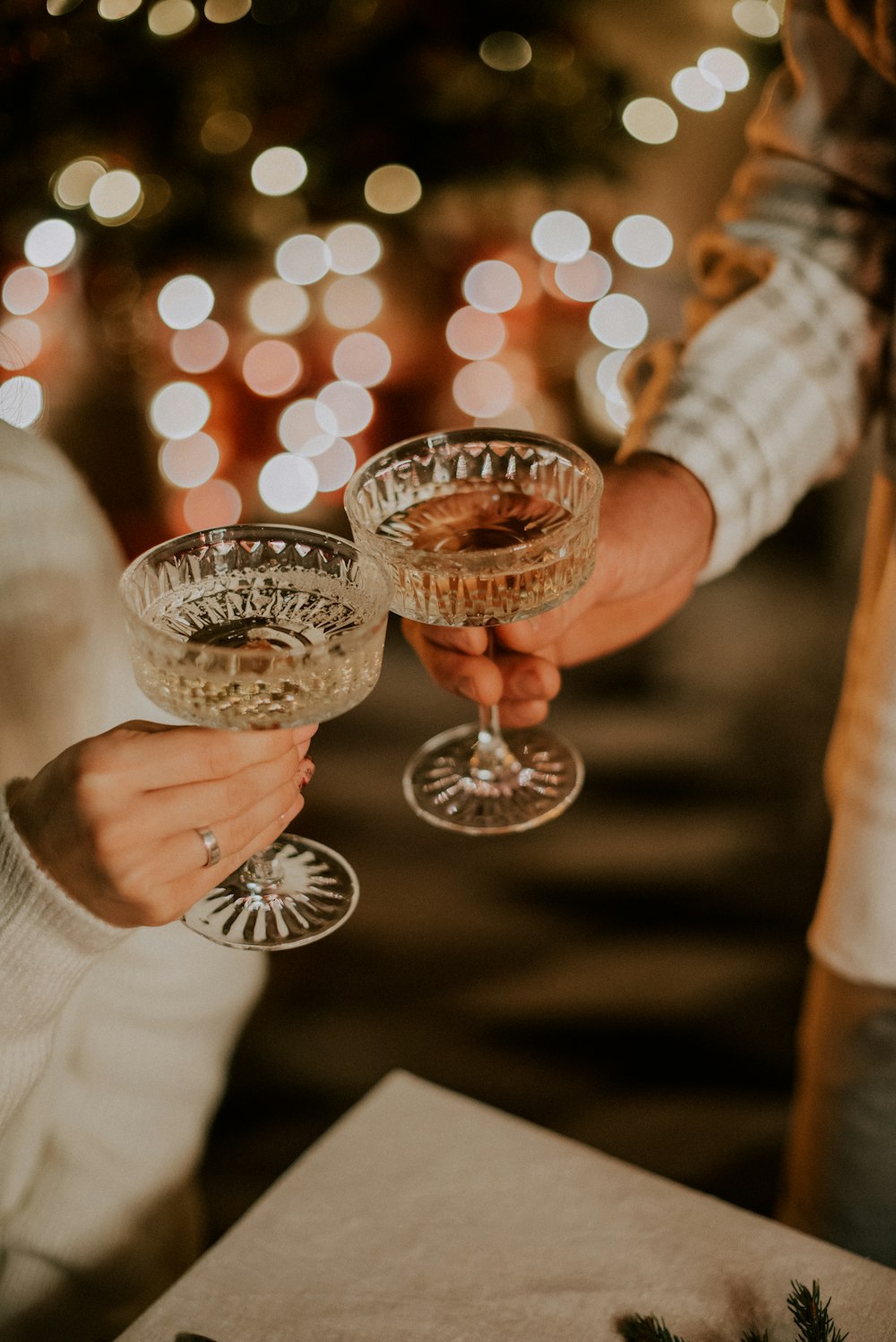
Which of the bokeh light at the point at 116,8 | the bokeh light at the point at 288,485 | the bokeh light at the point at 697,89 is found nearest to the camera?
the bokeh light at the point at 116,8

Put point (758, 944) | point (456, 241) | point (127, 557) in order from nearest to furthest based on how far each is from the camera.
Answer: point (758, 944) → point (127, 557) → point (456, 241)

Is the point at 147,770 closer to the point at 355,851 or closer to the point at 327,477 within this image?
the point at 355,851

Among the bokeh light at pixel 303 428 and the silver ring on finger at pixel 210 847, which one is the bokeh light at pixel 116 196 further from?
the silver ring on finger at pixel 210 847

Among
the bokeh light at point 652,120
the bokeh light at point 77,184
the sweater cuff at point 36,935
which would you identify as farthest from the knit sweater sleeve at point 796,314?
the bokeh light at point 652,120

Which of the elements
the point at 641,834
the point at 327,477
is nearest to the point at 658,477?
the point at 641,834

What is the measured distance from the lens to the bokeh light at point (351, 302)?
2.83 m

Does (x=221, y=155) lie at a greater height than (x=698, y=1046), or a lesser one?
greater

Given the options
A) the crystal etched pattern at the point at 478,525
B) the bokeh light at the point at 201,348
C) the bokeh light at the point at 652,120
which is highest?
the bokeh light at the point at 652,120

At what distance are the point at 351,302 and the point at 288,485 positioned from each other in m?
0.51

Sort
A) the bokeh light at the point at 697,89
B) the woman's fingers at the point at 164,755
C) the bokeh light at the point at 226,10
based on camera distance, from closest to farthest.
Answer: the woman's fingers at the point at 164,755 < the bokeh light at the point at 226,10 < the bokeh light at the point at 697,89

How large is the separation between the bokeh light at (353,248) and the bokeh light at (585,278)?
498mm

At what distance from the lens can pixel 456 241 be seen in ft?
9.57

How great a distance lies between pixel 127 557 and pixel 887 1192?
2055 mm

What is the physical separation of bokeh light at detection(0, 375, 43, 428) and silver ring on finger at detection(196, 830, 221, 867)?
0.40 m
